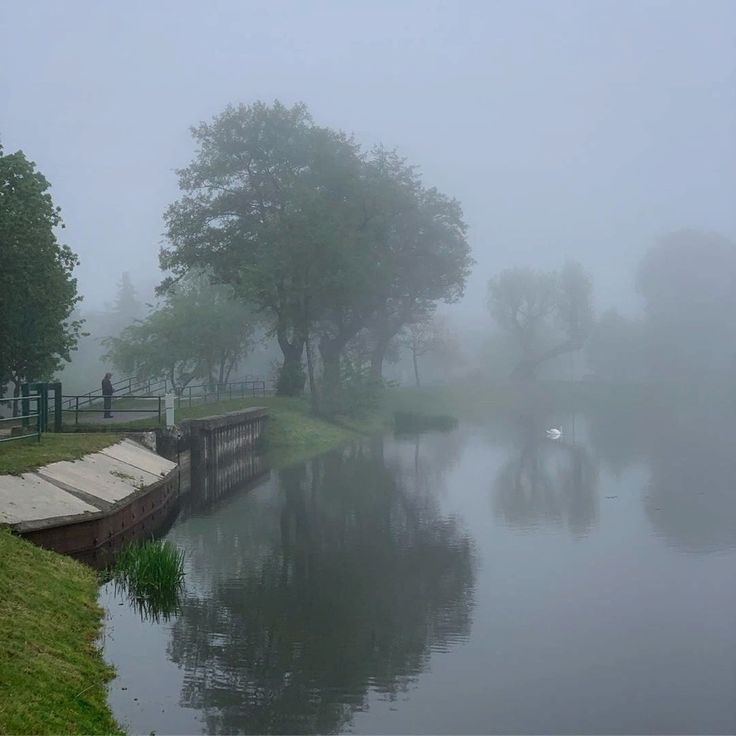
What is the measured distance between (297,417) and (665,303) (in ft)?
217

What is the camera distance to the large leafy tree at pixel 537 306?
388 feet

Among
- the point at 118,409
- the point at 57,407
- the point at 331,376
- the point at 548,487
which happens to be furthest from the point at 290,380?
the point at 548,487

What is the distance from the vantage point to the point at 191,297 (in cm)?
7625

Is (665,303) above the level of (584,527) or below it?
above

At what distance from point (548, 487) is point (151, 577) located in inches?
691

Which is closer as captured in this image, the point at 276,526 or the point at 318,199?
the point at 276,526

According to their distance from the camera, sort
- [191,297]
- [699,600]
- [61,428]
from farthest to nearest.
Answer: [191,297]
[61,428]
[699,600]

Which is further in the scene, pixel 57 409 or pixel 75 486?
pixel 57 409

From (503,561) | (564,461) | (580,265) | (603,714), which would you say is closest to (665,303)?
(580,265)

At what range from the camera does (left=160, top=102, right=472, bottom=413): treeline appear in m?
54.5

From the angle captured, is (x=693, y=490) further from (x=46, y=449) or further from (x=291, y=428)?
(x=291, y=428)

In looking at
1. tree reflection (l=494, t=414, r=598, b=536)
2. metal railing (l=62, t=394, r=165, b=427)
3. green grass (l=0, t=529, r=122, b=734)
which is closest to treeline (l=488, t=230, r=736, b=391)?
tree reflection (l=494, t=414, r=598, b=536)

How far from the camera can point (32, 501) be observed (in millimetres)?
17312

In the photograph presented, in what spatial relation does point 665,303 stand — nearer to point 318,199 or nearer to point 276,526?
point 318,199
